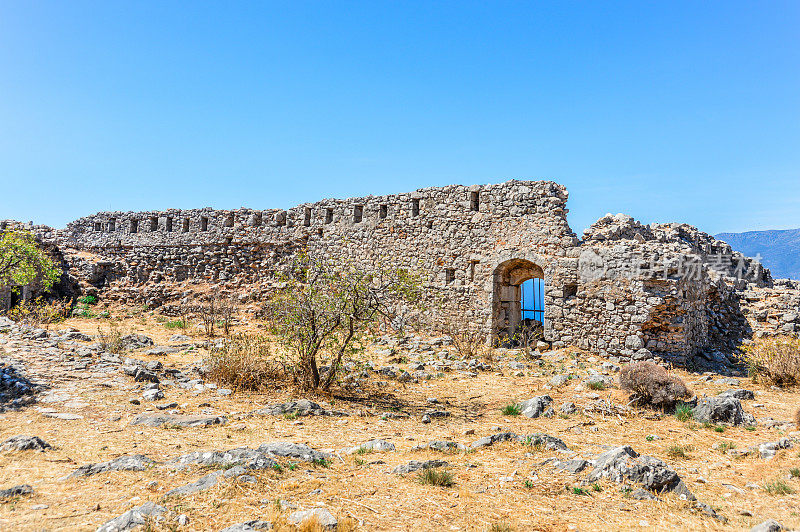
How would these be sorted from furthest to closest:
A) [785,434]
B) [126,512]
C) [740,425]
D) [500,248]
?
[500,248] → [740,425] → [785,434] → [126,512]

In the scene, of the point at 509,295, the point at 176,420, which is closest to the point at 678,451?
the point at 176,420

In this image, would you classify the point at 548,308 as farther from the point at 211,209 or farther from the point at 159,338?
the point at 211,209

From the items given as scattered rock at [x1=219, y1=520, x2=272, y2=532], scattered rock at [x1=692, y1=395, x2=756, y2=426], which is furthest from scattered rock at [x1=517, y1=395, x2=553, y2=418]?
scattered rock at [x1=219, y1=520, x2=272, y2=532]

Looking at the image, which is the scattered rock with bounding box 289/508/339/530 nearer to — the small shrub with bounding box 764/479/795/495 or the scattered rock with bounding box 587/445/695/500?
the scattered rock with bounding box 587/445/695/500

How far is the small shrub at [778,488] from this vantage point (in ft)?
17.1

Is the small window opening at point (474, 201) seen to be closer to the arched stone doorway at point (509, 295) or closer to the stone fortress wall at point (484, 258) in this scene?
the stone fortress wall at point (484, 258)

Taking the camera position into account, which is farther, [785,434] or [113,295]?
[113,295]

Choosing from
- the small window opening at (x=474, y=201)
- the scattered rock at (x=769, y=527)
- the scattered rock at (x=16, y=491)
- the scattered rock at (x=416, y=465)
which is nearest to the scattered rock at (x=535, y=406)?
the scattered rock at (x=416, y=465)

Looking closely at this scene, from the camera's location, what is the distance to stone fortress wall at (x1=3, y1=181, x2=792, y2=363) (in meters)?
13.3

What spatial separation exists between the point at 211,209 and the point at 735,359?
19390 millimetres

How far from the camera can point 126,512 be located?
4383mm

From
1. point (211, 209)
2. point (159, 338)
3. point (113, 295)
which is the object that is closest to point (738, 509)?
point (159, 338)

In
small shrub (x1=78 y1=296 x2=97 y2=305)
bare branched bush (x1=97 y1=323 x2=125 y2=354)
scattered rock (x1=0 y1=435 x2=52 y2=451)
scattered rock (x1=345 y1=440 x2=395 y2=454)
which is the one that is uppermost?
Answer: small shrub (x1=78 y1=296 x2=97 y2=305)

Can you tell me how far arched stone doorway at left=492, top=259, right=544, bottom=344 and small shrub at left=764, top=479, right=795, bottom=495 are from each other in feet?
32.8
